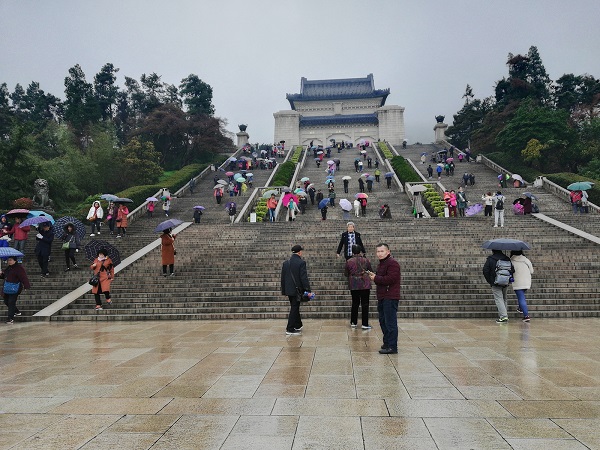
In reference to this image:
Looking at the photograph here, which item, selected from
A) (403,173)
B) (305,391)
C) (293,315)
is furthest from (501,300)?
(403,173)

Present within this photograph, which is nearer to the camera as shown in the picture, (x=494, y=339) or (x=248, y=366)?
(x=248, y=366)

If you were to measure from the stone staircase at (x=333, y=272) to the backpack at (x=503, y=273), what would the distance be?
1115 mm

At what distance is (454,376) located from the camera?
4.89m

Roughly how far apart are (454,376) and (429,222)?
42.1 feet

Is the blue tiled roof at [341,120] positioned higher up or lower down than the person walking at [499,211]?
higher up

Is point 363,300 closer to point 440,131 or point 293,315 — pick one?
point 293,315

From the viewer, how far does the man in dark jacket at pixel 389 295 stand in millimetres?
5996

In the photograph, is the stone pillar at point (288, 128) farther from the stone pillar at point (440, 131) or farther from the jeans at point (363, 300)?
the jeans at point (363, 300)

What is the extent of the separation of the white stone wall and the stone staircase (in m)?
41.7

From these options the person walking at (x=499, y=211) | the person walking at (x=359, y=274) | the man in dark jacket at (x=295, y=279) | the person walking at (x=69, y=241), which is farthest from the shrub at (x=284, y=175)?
the man in dark jacket at (x=295, y=279)

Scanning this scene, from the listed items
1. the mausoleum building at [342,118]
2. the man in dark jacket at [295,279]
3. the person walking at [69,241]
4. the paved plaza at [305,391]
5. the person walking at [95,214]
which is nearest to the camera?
the paved plaza at [305,391]

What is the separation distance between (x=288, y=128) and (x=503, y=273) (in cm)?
5273

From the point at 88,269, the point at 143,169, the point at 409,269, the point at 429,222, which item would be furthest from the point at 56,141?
the point at 409,269

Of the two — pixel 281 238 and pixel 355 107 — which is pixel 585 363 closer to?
pixel 281 238
